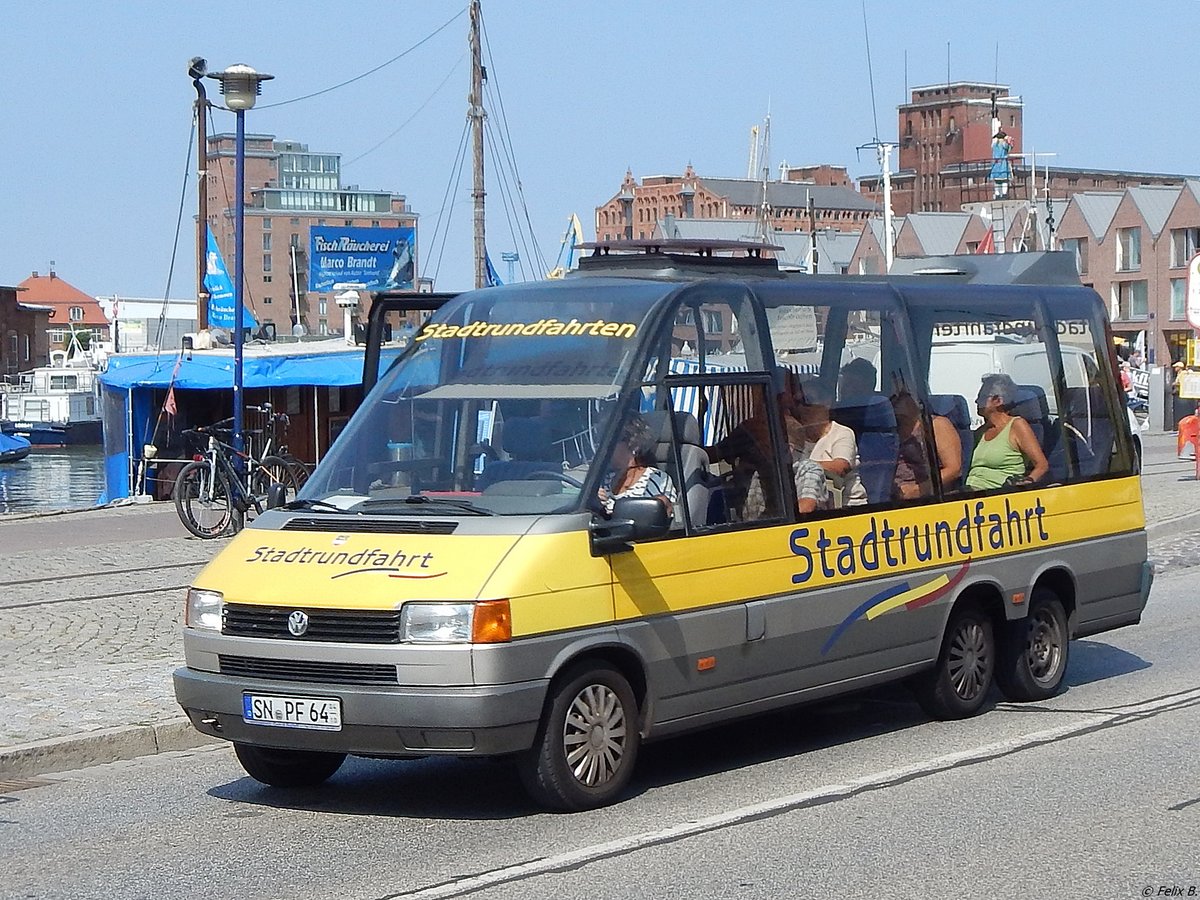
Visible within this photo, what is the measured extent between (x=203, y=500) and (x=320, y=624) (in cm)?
1403

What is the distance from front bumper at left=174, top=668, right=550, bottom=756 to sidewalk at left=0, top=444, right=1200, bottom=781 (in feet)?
7.84

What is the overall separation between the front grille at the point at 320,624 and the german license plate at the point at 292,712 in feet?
0.86

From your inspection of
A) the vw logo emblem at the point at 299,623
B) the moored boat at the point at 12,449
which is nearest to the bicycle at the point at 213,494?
the vw logo emblem at the point at 299,623

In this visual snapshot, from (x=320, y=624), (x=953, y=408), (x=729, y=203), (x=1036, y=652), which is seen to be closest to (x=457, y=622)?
(x=320, y=624)

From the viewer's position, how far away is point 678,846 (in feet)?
23.5

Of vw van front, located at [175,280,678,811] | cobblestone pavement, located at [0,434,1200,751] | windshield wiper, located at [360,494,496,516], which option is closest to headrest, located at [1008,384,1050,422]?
vw van front, located at [175,280,678,811]

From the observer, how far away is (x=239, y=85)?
20.6 meters

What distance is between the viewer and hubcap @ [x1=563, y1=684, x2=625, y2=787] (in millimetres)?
7746

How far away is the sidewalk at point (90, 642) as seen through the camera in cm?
968

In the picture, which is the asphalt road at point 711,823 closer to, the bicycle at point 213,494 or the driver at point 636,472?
the driver at point 636,472

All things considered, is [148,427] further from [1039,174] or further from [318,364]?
[1039,174]

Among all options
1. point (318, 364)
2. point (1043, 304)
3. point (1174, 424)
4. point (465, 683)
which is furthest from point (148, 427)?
point (1174, 424)

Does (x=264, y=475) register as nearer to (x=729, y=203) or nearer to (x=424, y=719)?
(x=424, y=719)

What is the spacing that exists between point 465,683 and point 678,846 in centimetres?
108
